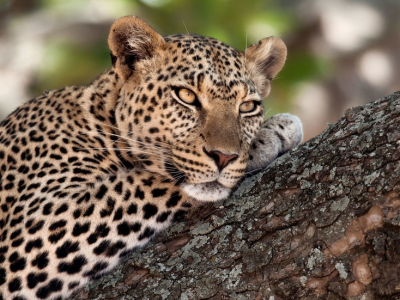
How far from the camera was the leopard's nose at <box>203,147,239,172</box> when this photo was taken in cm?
455

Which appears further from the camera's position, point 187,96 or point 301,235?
point 187,96

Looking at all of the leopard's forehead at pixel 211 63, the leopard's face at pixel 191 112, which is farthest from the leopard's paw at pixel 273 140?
the leopard's forehead at pixel 211 63

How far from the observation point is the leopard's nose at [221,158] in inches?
179

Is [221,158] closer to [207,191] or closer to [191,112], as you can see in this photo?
[207,191]

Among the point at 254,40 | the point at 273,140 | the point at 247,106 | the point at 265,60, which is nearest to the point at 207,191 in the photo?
the point at 273,140

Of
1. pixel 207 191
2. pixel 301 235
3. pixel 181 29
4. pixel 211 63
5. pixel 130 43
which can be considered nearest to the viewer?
pixel 301 235

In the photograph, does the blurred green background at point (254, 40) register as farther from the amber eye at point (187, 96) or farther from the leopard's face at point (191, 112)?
the amber eye at point (187, 96)

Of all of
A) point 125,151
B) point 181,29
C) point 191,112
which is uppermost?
point 181,29

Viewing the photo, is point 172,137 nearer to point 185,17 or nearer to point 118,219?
point 118,219

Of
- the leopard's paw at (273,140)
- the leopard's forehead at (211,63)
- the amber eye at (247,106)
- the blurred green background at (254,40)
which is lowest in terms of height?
the leopard's paw at (273,140)

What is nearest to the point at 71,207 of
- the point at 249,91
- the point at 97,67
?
the point at 249,91

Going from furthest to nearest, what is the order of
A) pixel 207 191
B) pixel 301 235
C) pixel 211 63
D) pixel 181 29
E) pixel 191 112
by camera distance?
pixel 181 29
pixel 211 63
pixel 191 112
pixel 207 191
pixel 301 235

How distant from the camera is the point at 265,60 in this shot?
19.5 ft

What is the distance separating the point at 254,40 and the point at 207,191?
11132 mm
